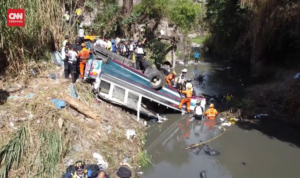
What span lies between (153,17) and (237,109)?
7864 mm

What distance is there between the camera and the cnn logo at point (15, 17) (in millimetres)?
8844

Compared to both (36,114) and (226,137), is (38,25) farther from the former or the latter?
(226,137)

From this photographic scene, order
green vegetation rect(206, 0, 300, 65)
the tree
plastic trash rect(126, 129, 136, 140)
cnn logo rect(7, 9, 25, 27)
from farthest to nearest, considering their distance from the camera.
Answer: the tree, green vegetation rect(206, 0, 300, 65), plastic trash rect(126, 129, 136, 140), cnn logo rect(7, 9, 25, 27)

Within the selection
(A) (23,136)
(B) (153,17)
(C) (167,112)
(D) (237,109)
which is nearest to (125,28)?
(B) (153,17)

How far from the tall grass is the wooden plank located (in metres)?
2.08

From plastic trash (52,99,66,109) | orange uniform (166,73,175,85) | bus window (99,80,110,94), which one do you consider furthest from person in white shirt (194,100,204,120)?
plastic trash (52,99,66,109)

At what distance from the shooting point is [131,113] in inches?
438

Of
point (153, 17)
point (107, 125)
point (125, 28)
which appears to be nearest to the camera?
point (107, 125)

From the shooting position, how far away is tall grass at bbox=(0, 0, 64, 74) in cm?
910

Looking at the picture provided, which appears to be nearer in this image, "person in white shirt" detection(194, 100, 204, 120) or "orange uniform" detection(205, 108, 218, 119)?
"person in white shirt" detection(194, 100, 204, 120)

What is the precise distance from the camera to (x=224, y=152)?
32.0 ft

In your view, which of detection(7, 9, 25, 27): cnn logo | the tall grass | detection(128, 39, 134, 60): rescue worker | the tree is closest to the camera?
detection(7, 9, 25, 27): cnn logo

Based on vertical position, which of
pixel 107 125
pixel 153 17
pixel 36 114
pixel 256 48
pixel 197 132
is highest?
pixel 153 17

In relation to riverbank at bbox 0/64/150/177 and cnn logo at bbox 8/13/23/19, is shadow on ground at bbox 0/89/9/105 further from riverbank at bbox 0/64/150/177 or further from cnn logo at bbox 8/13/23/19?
cnn logo at bbox 8/13/23/19
